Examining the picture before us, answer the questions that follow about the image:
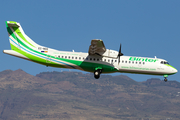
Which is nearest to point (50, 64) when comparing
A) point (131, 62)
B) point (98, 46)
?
point (98, 46)

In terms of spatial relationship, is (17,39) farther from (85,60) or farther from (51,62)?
(85,60)

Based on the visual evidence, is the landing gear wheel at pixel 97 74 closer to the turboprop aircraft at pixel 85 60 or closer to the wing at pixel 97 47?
the turboprop aircraft at pixel 85 60

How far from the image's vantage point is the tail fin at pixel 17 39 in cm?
5209

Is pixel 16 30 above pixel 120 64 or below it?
above

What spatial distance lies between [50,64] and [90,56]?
6914 millimetres

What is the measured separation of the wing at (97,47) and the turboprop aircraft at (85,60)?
315 millimetres

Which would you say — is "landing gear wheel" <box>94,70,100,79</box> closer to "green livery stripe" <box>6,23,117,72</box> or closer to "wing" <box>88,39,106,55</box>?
"green livery stripe" <box>6,23,117,72</box>

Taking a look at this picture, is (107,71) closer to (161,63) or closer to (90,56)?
(90,56)

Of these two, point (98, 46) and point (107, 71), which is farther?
point (107, 71)

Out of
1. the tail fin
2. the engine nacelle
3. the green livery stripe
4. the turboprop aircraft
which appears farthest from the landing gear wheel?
the tail fin

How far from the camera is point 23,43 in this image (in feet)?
172

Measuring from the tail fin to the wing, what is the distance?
1039 cm

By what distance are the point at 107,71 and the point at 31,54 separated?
13.2 metres

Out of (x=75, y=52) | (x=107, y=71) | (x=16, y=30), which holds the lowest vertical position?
(x=107, y=71)
